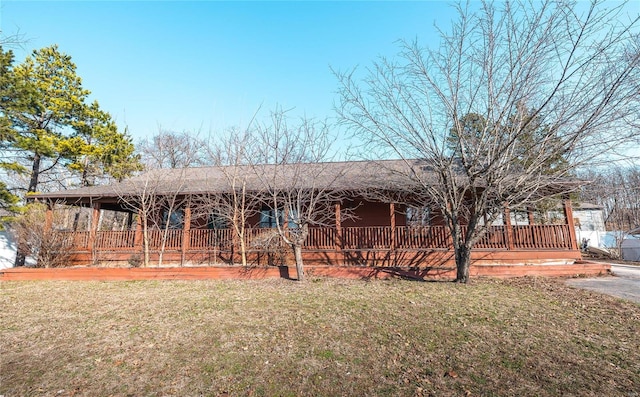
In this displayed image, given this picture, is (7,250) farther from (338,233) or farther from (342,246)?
(342,246)

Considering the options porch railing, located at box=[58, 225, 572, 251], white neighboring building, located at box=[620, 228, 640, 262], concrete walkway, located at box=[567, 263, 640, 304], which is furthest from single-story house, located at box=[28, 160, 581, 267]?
white neighboring building, located at box=[620, 228, 640, 262]

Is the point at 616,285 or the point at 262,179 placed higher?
the point at 262,179

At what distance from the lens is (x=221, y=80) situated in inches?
395

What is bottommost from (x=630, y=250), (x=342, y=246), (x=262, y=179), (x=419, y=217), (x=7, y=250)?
(x=630, y=250)

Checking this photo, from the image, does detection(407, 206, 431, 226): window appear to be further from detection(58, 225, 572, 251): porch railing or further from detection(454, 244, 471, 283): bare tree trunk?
detection(454, 244, 471, 283): bare tree trunk

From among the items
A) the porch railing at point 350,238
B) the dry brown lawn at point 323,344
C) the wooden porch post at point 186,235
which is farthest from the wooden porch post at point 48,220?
the wooden porch post at point 186,235

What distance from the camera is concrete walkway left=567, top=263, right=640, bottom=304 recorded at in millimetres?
6371

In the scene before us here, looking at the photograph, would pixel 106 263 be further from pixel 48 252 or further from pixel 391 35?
pixel 391 35

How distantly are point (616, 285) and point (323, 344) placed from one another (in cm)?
854

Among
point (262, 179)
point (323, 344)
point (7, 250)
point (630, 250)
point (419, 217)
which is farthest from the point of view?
point (630, 250)

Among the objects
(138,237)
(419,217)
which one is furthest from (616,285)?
(138,237)

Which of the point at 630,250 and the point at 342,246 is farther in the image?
the point at 630,250

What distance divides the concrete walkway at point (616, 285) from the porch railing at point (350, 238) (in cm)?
176

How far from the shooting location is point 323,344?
3814 millimetres
